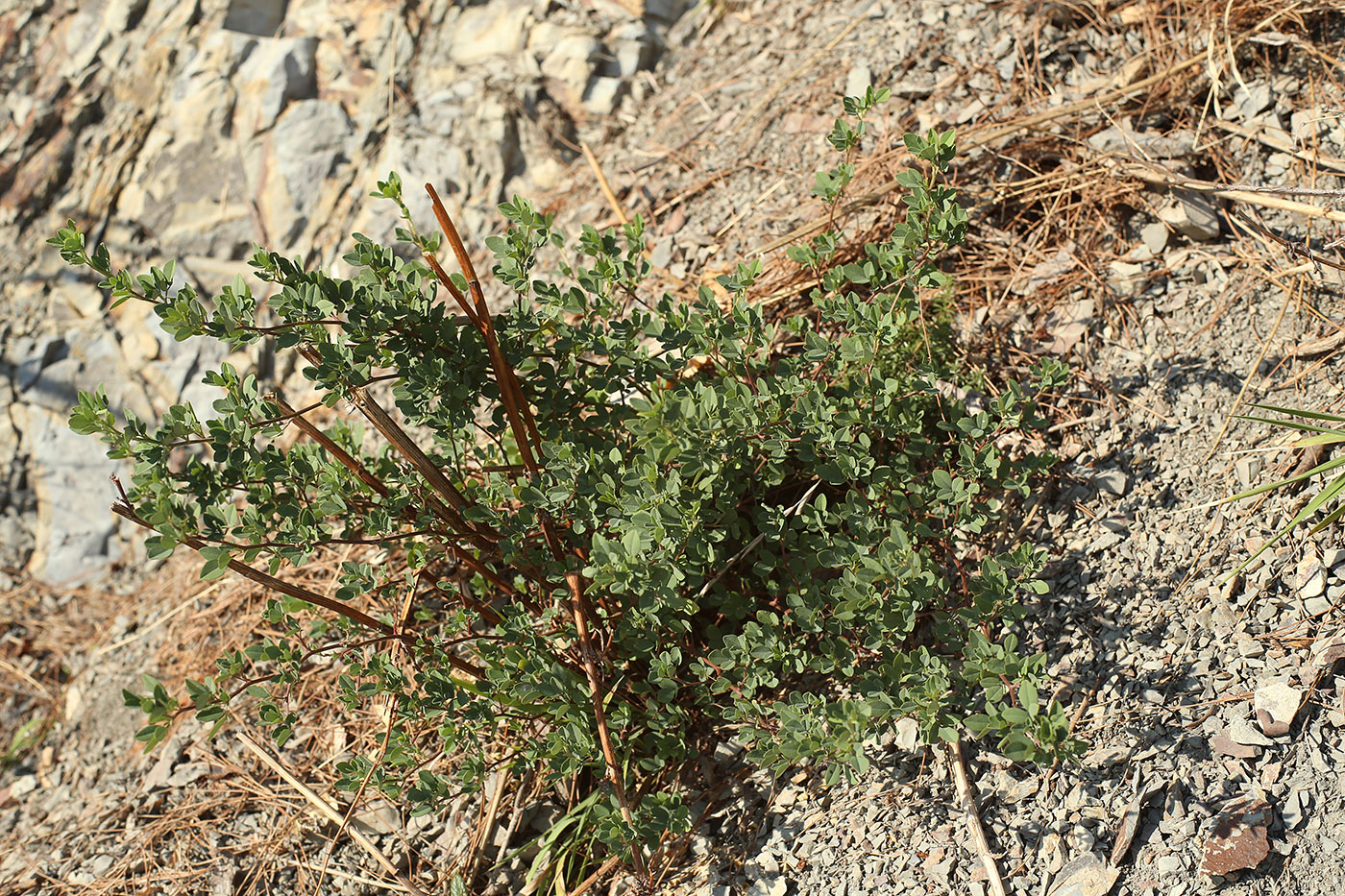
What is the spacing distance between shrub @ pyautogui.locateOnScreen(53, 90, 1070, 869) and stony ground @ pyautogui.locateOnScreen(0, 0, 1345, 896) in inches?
Result: 9.6

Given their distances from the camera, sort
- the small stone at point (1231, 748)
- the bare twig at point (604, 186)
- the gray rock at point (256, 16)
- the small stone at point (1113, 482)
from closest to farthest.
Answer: the small stone at point (1231, 748) < the small stone at point (1113, 482) < the bare twig at point (604, 186) < the gray rock at point (256, 16)

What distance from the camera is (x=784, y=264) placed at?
9.52 feet

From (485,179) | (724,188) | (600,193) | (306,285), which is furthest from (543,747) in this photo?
(485,179)

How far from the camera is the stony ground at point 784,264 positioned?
6.19 feet

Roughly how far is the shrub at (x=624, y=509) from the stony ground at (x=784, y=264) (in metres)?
0.25

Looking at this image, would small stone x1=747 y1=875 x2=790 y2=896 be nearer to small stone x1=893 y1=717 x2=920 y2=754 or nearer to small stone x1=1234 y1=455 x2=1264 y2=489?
small stone x1=893 y1=717 x2=920 y2=754

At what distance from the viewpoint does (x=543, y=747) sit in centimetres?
206

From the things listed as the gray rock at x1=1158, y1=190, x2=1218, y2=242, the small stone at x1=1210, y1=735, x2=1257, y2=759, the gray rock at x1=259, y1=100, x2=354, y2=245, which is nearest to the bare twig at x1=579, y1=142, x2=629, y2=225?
the gray rock at x1=259, y1=100, x2=354, y2=245

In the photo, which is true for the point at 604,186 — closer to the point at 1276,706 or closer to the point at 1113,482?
the point at 1113,482

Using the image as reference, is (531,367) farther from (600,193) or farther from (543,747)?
(600,193)

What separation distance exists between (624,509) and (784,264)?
134cm

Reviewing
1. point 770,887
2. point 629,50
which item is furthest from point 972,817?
point 629,50

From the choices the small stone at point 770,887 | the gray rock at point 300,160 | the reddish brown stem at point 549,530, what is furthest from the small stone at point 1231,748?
the gray rock at point 300,160

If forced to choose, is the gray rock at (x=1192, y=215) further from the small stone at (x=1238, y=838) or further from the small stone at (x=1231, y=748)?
the small stone at (x=1238, y=838)
